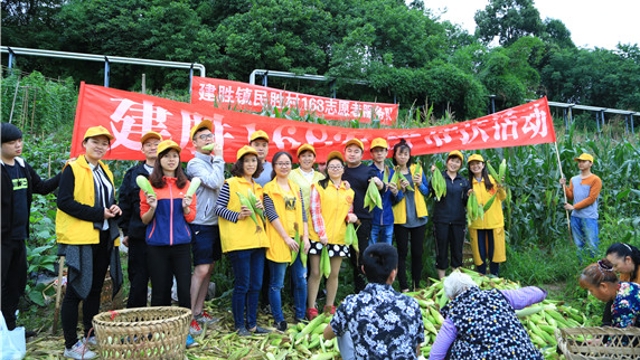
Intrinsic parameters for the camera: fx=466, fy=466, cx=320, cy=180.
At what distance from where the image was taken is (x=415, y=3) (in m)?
33.0

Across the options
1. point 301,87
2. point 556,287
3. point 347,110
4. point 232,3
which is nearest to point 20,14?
point 232,3

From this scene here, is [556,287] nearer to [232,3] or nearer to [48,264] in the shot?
[48,264]

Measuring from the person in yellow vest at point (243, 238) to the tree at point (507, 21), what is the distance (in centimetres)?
3970

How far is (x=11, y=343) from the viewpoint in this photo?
133 inches

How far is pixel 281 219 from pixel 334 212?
22.4 inches

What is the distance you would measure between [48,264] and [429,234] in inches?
175

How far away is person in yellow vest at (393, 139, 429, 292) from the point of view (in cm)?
536

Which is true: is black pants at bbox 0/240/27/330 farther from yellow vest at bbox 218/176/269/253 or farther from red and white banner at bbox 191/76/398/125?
red and white banner at bbox 191/76/398/125

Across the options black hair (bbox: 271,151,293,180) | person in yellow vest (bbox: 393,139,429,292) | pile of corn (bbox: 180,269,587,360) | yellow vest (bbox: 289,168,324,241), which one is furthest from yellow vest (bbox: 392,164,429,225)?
black hair (bbox: 271,151,293,180)

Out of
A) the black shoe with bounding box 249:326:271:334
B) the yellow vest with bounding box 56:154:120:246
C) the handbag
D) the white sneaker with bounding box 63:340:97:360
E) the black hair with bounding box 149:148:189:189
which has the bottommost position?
the black shoe with bounding box 249:326:271:334

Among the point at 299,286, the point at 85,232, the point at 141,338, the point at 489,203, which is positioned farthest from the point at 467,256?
the point at 85,232

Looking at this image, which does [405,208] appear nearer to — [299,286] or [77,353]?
[299,286]

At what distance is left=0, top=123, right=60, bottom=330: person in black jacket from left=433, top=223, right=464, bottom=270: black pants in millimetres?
4266

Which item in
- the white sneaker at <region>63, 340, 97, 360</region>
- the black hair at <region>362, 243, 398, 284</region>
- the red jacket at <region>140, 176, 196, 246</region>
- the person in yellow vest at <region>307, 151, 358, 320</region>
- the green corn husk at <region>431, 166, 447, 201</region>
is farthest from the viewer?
the green corn husk at <region>431, 166, 447, 201</region>
